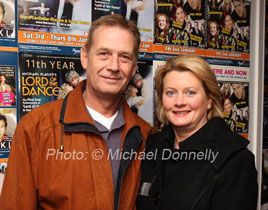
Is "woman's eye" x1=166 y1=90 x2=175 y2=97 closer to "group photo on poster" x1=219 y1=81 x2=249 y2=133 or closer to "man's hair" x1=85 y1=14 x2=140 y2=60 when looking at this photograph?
"man's hair" x1=85 y1=14 x2=140 y2=60

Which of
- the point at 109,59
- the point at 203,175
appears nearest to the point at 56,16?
the point at 109,59

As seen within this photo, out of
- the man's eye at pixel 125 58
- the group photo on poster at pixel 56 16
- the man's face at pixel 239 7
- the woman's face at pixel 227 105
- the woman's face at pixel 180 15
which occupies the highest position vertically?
the man's face at pixel 239 7

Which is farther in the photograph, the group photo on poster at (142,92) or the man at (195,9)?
the man at (195,9)

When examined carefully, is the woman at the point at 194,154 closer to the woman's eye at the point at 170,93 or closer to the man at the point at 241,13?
the woman's eye at the point at 170,93

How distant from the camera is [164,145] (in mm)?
1604

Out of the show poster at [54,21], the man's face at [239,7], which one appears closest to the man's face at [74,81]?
the show poster at [54,21]

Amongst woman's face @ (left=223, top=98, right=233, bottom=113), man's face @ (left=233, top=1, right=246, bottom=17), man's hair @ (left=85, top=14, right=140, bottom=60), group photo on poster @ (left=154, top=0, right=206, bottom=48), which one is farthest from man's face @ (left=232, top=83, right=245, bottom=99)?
man's hair @ (left=85, top=14, right=140, bottom=60)

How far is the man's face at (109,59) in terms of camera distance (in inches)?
54.5

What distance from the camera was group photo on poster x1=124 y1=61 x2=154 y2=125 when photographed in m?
1.92

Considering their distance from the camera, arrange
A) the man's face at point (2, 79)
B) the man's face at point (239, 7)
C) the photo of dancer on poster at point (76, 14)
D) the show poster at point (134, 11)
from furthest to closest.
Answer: the man's face at point (239, 7)
the show poster at point (134, 11)
the photo of dancer on poster at point (76, 14)
the man's face at point (2, 79)

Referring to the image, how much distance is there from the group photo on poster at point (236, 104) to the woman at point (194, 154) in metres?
0.79

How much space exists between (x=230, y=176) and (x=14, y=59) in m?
1.21

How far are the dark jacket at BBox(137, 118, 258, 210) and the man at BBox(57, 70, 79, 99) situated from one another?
23.3 inches

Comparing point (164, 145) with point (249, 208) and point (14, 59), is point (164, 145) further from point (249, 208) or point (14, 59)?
point (14, 59)
